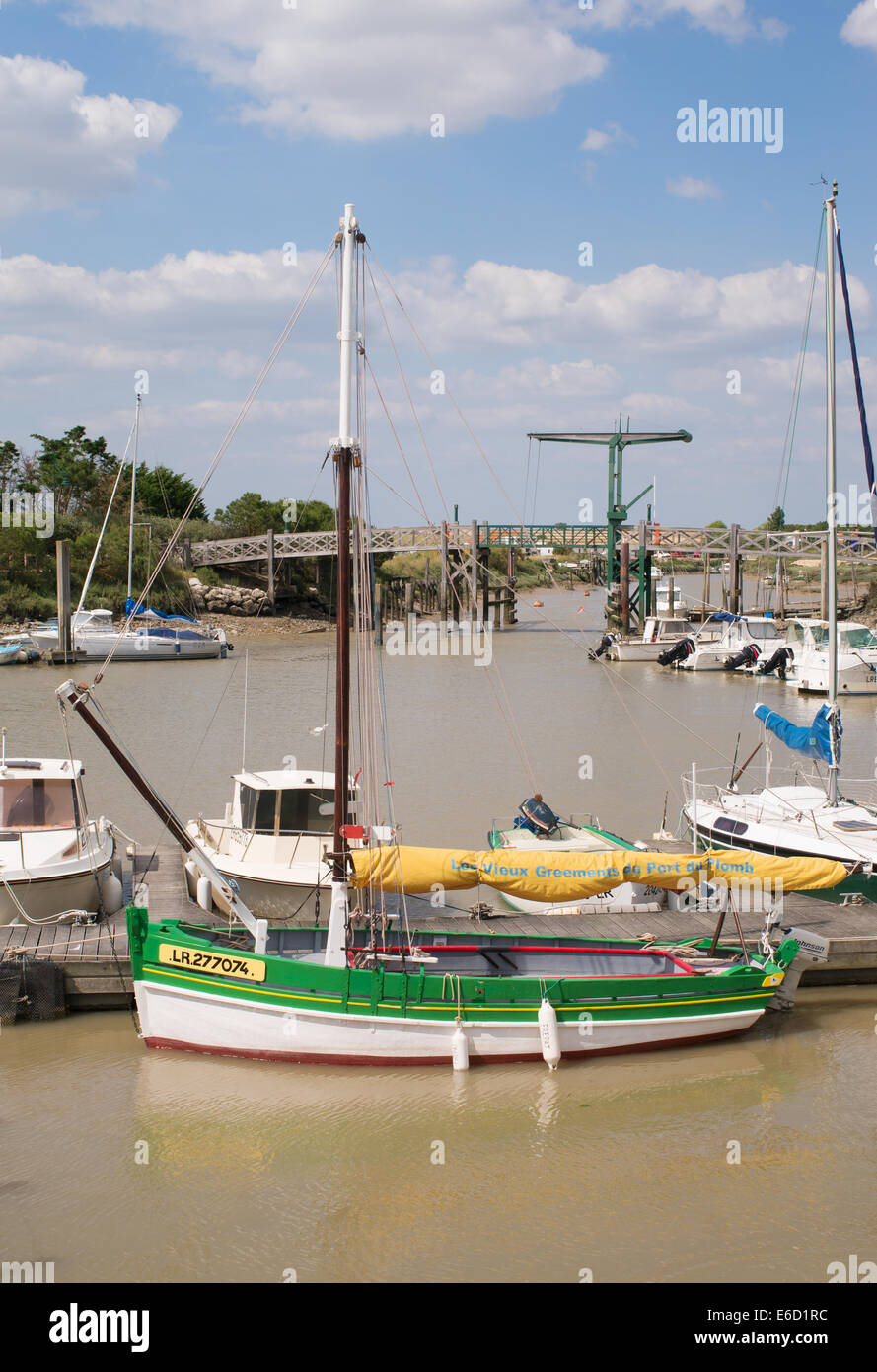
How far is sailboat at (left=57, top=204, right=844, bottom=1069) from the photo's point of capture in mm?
12773

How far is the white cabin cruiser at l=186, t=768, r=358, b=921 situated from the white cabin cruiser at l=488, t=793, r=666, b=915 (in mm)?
2890

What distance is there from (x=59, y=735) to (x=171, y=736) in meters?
3.29

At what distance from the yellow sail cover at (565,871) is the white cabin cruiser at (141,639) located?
42.3 metres

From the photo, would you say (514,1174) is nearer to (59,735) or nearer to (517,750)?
(517,750)

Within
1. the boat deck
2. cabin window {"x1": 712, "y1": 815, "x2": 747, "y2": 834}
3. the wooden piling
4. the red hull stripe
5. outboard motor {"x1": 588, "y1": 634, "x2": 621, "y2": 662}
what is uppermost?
the wooden piling

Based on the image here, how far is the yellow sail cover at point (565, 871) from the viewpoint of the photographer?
14406mm

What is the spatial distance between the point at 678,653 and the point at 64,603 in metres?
28.8

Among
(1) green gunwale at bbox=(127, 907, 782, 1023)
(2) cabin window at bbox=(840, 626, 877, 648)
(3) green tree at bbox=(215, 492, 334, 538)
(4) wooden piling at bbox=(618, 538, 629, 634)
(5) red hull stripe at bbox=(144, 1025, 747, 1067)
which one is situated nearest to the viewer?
(1) green gunwale at bbox=(127, 907, 782, 1023)

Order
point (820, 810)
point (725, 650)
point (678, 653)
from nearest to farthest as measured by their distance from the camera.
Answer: point (820, 810), point (725, 650), point (678, 653)

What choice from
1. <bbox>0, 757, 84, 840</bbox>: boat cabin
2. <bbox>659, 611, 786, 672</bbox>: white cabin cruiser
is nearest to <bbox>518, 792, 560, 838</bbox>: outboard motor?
<bbox>0, 757, 84, 840</bbox>: boat cabin

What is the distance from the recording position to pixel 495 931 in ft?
51.5

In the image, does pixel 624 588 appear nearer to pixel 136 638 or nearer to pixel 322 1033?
pixel 136 638

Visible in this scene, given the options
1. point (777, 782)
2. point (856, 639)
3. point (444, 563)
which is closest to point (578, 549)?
point (444, 563)

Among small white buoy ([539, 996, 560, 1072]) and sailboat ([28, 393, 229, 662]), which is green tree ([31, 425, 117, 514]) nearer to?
sailboat ([28, 393, 229, 662])
